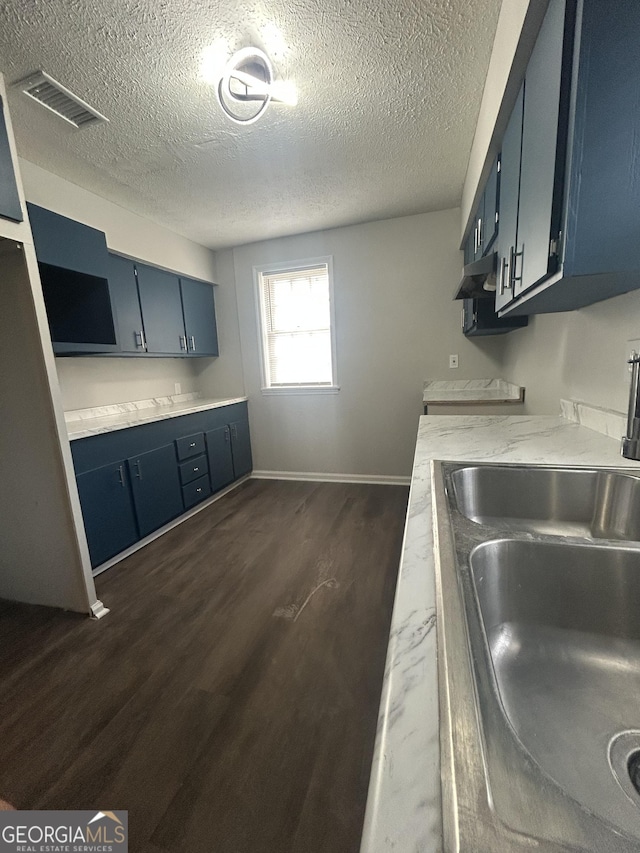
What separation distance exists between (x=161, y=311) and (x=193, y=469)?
144cm

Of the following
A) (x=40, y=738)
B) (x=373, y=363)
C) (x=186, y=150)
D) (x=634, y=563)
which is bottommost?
(x=40, y=738)

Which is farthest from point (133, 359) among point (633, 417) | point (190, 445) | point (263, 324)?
point (633, 417)

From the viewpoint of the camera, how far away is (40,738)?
1.21 meters

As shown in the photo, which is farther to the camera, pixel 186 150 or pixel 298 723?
Result: pixel 186 150

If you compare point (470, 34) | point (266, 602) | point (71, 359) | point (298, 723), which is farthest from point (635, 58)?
point (71, 359)

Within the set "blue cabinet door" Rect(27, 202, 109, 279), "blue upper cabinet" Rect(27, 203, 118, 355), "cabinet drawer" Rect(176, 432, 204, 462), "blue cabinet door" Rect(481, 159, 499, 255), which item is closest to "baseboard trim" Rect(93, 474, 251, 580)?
"cabinet drawer" Rect(176, 432, 204, 462)

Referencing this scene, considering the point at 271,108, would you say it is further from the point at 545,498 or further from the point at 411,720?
the point at 411,720

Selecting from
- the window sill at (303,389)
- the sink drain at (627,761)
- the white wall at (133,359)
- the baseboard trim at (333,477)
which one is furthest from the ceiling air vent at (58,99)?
the baseboard trim at (333,477)

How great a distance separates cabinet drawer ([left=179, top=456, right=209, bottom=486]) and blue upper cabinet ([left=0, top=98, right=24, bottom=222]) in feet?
6.14

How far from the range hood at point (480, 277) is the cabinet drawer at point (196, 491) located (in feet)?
8.19

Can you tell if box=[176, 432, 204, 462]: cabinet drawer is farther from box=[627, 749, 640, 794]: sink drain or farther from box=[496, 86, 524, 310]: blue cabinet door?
box=[627, 749, 640, 794]: sink drain

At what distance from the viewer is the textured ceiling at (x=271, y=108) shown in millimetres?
1303

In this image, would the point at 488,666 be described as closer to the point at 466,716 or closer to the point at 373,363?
the point at 466,716

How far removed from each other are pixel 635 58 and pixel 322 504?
290 cm
